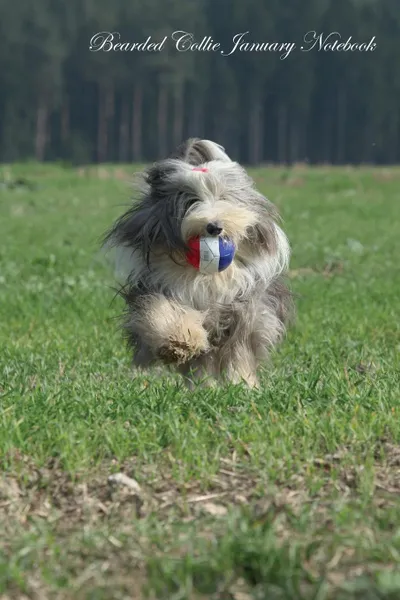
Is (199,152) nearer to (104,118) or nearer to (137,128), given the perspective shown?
(137,128)

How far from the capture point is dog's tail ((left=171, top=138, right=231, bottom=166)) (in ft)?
21.4

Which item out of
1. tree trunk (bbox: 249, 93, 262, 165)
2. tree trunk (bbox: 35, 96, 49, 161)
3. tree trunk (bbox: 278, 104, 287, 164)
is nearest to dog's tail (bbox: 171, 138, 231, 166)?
tree trunk (bbox: 35, 96, 49, 161)

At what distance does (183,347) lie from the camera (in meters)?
6.01

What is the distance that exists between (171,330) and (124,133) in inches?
2860

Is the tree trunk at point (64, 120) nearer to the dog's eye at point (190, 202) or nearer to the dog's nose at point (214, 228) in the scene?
the dog's eye at point (190, 202)

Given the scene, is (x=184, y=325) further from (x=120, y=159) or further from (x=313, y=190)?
(x=120, y=159)

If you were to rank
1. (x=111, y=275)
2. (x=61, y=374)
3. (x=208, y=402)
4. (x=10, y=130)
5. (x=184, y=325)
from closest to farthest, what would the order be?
(x=208, y=402) < (x=184, y=325) < (x=61, y=374) < (x=111, y=275) < (x=10, y=130)

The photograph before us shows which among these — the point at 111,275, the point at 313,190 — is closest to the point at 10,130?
the point at 313,190

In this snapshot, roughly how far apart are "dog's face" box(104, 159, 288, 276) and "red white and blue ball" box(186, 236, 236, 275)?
0.04 meters

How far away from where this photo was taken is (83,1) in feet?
253

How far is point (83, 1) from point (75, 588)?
77.3 m

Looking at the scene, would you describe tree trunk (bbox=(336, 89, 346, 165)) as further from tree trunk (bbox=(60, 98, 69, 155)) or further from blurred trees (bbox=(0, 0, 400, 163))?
tree trunk (bbox=(60, 98, 69, 155))

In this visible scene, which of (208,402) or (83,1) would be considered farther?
(83,1)

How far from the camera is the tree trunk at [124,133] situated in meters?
77.4
